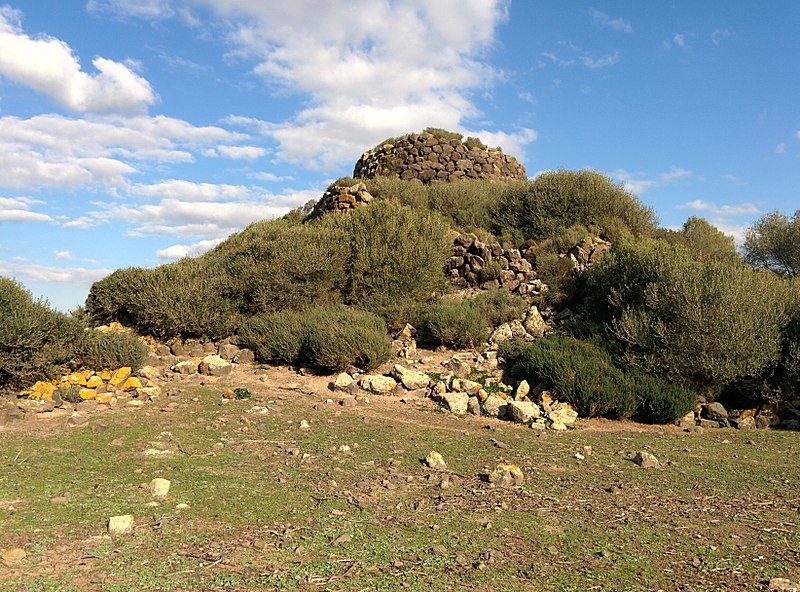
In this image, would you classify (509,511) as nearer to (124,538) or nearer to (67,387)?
(124,538)

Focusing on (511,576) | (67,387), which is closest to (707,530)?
(511,576)

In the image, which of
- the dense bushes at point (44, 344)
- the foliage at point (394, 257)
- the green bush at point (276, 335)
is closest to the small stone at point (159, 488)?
the dense bushes at point (44, 344)

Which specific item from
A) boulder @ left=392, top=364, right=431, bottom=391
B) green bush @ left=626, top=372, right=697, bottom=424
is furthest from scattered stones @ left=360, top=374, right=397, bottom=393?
green bush @ left=626, top=372, right=697, bottom=424

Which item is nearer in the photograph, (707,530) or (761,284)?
(707,530)

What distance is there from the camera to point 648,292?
1170 centimetres

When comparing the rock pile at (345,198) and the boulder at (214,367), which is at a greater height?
the rock pile at (345,198)

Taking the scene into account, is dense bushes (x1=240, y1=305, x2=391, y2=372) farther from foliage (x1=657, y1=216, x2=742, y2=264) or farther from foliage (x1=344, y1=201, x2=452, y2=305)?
foliage (x1=657, y1=216, x2=742, y2=264)

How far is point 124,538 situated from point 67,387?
5891 mm

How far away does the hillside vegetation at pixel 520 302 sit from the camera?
35.1 ft

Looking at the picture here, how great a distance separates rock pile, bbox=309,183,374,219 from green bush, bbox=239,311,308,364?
23.8ft

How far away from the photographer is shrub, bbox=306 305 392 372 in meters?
11.7

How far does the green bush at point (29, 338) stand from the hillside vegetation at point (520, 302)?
3cm

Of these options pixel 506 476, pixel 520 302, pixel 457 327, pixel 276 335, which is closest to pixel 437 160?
pixel 520 302

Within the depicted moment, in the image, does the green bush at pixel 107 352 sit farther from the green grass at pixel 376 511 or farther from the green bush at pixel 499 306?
the green bush at pixel 499 306
